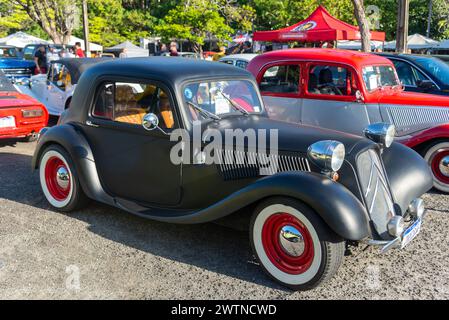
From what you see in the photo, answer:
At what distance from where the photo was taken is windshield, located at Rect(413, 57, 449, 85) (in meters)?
7.34

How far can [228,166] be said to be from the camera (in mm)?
3744

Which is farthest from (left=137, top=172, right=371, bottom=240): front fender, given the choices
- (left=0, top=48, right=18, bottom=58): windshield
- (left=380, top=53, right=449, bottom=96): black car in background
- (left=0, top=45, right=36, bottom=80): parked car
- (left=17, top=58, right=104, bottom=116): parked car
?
(left=0, top=48, right=18, bottom=58): windshield

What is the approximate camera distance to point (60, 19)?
18.0m

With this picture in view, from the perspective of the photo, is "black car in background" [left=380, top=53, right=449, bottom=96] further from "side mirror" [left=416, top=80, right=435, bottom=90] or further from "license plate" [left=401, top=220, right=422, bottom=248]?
"license plate" [left=401, top=220, right=422, bottom=248]

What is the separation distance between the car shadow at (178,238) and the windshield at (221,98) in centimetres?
116

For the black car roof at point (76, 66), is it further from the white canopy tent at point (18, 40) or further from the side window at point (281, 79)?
the white canopy tent at point (18, 40)

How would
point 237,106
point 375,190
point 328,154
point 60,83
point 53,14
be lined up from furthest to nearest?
point 53,14 → point 60,83 → point 237,106 → point 375,190 → point 328,154

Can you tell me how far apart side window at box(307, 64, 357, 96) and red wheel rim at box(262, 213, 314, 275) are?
346cm

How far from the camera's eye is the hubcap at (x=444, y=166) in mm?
5695

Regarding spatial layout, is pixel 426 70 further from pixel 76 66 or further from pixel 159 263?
pixel 76 66

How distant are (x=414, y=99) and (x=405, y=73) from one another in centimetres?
182

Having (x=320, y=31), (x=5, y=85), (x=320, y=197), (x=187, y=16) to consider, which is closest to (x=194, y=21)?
(x=187, y=16)
